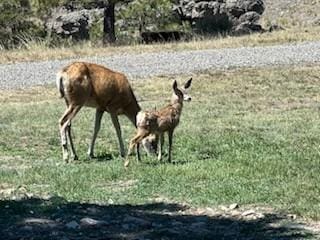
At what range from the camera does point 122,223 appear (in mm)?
8711

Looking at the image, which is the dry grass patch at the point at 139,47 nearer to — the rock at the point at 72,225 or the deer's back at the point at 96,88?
the deer's back at the point at 96,88

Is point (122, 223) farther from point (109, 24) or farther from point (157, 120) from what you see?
point (109, 24)

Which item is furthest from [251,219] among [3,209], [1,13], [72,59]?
[1,13]

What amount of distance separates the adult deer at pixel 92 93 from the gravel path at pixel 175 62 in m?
10.5

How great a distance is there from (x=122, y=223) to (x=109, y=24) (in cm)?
2827

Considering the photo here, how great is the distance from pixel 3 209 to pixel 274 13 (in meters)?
41.5

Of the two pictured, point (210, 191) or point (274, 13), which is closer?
→ point (210, 191)

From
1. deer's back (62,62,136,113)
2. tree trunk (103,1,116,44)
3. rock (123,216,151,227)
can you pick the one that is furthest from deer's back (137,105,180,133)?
tree trunk (103,1,116,44)

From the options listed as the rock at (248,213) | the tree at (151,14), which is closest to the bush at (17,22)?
the tree at (151,14)

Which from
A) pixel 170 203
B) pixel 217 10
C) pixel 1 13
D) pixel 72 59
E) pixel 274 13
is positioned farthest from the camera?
pixel 274 13

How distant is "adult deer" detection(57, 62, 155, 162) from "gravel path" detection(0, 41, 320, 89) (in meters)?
10.5

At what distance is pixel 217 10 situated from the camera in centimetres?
4088

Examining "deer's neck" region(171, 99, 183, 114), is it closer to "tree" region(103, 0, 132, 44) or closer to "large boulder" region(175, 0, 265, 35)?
"tree" region(103, 0, 132, 44)

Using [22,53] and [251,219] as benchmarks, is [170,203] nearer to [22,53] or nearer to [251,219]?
[251,219]
